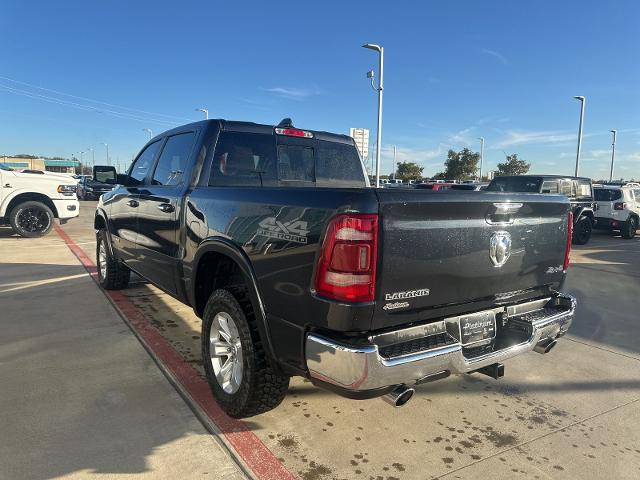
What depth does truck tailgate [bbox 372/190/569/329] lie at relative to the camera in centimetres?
225

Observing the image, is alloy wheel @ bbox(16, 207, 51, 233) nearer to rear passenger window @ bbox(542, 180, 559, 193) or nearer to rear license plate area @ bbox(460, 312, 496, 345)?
rear license plate area @ bbox(460, 312, 496, 345)

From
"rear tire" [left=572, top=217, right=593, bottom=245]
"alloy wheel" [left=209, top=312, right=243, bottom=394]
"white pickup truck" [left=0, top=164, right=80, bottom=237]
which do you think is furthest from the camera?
"rear tire" [left=572, top=217, right=593, bottom=245]

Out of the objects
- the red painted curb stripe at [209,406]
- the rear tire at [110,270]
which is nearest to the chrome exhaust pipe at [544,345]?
the red painted curb stripe at [209,406]

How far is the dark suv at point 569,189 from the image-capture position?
38.0ft

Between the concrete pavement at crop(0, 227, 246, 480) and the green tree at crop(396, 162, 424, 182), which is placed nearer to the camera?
the concrete pavement at crop(0, 227, 246, 480)

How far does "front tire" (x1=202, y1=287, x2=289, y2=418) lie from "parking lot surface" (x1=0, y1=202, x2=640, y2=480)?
0.68ft

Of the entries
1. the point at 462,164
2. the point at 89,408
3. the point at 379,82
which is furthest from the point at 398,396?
the point at 462,164

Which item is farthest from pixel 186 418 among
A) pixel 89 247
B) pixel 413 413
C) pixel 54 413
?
pixel 89 247

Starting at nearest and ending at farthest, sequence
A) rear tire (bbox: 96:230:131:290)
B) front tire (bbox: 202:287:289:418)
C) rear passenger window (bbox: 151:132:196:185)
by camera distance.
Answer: front tire (bbox: 202:287:289:418) < rear passenger window (bbox: 151:132:196:185) < rear tire (bbox: 96:230:131:290)

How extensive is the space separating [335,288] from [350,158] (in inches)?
108

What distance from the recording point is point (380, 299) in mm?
2221

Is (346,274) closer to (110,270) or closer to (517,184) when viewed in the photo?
(110,270)

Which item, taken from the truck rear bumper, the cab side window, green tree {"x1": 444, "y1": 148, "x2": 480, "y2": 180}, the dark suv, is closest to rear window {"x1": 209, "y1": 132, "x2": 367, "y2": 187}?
the cab side window

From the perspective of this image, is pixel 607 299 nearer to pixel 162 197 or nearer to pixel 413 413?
pixel 413 413
